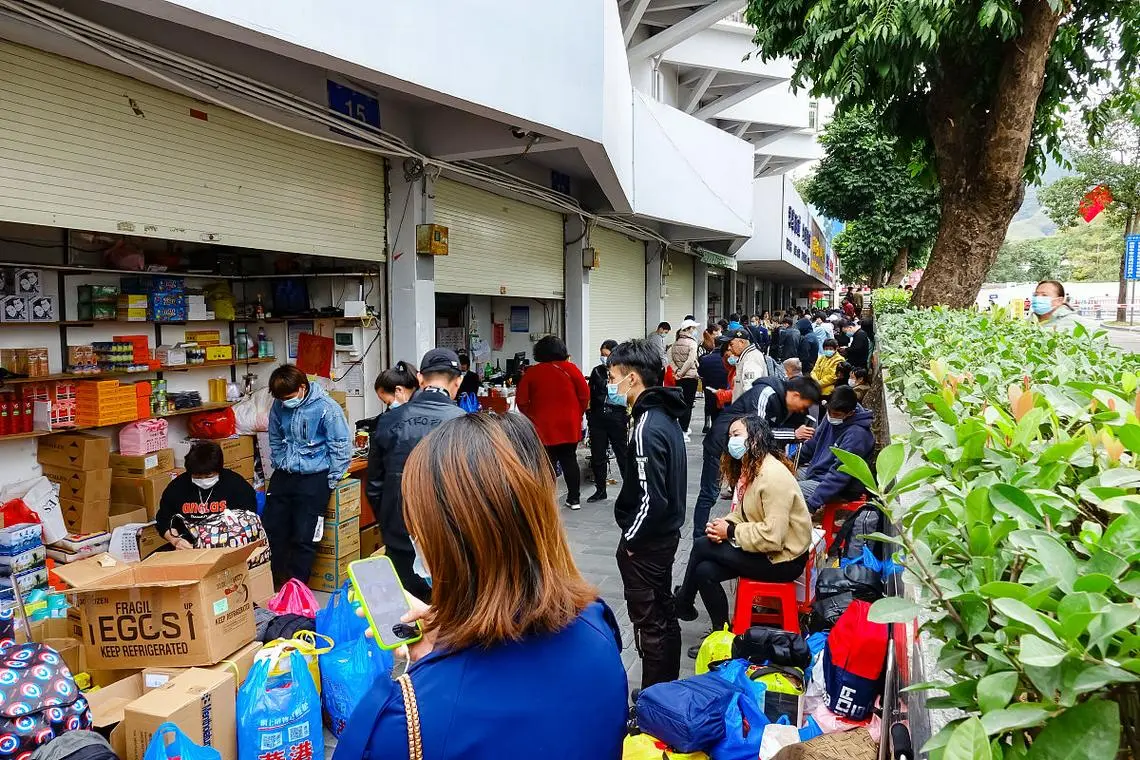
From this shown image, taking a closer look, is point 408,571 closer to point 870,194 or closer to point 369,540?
point 369,540

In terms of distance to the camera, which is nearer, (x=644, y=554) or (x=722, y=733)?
(x=722, y=733)

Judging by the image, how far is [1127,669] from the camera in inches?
32.3

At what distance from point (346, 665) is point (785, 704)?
2077 millimetres

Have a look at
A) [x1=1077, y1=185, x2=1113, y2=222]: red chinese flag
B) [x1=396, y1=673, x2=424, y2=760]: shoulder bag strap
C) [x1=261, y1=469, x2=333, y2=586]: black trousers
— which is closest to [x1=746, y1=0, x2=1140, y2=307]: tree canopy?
[x1=261, y1=469, x2=333, y2=586]: black trousers

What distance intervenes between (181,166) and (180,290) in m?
2.06

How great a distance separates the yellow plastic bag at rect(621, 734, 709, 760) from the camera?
2.72 meters

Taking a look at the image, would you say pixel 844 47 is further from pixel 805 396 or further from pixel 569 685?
pixel 569 685

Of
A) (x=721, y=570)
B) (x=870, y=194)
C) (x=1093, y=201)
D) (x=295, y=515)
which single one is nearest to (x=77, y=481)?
(x=295, y=515)

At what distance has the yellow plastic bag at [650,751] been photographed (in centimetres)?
272

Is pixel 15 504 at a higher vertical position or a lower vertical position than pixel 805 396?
lower

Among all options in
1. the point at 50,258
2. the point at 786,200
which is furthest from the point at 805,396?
the point at 786,200

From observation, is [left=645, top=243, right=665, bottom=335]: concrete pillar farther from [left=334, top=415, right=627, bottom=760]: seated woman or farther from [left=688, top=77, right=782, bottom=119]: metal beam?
[left=334, top=415, right=627, bottom=760]: seated woman

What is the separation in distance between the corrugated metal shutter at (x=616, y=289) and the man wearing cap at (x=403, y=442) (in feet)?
23.6

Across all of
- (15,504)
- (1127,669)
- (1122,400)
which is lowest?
(15,504)
